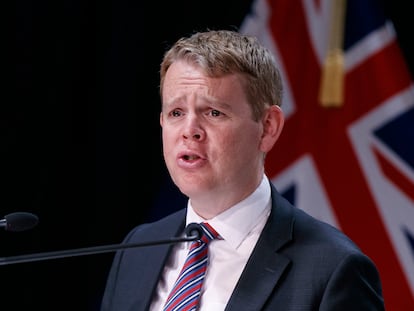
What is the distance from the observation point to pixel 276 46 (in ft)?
11.0

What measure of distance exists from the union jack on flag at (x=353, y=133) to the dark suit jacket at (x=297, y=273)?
46.4 inches

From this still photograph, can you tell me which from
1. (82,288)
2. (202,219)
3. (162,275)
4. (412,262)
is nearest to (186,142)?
(202,219)

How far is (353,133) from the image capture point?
127 inches

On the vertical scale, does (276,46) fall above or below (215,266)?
above

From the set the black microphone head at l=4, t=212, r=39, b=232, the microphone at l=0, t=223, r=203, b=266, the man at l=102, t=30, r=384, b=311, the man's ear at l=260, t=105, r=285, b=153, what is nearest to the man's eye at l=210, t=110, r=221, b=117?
the man at l=102, t=30, r=384, b=311

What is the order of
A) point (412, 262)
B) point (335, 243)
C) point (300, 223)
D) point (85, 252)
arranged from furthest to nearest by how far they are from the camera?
1. point (412, 262)
2. point (300, 223)
3. point (335, 243)
4. point (85, 252)

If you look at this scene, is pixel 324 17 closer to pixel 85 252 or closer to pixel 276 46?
pixel 276 46

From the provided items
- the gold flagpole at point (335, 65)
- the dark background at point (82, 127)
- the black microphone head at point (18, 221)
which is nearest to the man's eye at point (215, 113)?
the black microphone head at point (18, 221)

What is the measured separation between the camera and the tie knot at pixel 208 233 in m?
1.99

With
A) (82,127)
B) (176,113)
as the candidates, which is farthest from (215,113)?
(82,127)

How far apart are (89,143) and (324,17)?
1.13 meters

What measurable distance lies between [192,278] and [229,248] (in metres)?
0.12

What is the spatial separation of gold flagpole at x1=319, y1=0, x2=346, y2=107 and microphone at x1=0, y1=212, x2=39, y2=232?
1.75 m

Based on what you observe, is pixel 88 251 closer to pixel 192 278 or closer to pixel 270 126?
pixel 192 278
